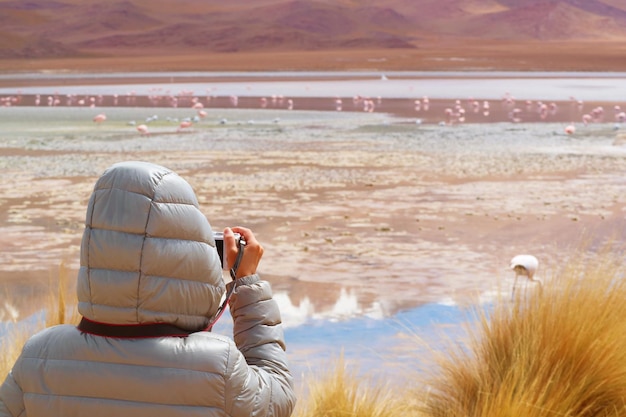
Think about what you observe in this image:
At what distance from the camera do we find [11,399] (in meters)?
2.24

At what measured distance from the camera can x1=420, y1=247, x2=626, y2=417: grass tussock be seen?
345 centimetres

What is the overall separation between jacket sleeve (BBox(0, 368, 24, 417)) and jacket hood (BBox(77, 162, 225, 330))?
0.80ft

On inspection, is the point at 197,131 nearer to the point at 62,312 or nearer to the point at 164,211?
the point at 62,312

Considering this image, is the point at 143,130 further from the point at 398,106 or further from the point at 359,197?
the point at 398,106

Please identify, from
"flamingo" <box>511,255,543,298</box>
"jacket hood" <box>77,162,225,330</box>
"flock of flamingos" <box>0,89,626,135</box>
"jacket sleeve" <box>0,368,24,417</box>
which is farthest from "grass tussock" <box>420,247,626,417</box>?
"flock of flamingos" <box>0,89,626,135</box>

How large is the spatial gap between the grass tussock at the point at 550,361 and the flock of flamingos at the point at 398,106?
15799mm

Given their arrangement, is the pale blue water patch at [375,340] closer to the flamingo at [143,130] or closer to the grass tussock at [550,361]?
the grass tussock at [550,361]

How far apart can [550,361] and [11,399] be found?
6.28 feet

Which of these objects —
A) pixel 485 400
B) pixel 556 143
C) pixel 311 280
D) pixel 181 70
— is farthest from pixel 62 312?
pixel 181 70

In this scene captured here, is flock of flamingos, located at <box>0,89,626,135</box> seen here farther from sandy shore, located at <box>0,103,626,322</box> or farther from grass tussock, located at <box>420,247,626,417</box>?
grass tussock, located at <box>420,247,626,417</box>

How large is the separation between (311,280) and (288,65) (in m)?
61.4

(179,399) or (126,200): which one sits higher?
(126,200)

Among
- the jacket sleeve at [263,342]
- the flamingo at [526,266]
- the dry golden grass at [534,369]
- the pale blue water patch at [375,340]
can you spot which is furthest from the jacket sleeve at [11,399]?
the flamingo at [526,266]

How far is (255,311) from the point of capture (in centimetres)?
238
